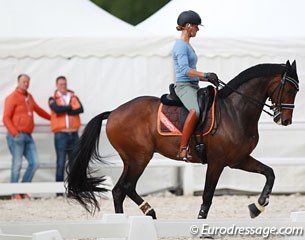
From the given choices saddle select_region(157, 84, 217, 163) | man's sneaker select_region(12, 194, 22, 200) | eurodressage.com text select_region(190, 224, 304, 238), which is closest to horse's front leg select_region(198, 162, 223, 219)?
saddle select_region(157, 84, 217, 163)

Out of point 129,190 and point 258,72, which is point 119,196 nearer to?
point 129,190

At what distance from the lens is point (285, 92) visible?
9.67m

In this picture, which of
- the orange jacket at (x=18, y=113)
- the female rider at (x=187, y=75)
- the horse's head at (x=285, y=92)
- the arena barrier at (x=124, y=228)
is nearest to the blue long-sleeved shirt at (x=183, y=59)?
the female rider at (x=187, y=75)

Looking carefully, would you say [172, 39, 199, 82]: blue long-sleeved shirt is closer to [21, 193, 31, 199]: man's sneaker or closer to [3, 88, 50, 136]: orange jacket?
[3, 88, 50, 136]: orange jacket

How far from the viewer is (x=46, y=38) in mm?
13984

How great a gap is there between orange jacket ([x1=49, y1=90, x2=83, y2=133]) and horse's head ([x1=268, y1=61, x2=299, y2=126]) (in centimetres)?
473

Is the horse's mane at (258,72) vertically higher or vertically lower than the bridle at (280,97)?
higher

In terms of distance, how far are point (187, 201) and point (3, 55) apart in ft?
11.4

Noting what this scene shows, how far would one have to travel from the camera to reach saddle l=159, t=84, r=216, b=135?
9625 mm

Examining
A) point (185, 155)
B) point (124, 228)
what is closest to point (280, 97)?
point (185, 155)

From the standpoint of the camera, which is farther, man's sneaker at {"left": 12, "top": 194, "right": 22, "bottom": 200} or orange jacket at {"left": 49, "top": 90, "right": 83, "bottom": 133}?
man's sneaker at {"left": 12, "top": 194, "right": 22, "bottom": 200}

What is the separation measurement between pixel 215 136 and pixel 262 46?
4.75m

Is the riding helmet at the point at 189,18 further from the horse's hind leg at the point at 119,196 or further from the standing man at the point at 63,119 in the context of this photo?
the standing man at the point at 63,119

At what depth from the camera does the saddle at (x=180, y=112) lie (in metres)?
9.62
